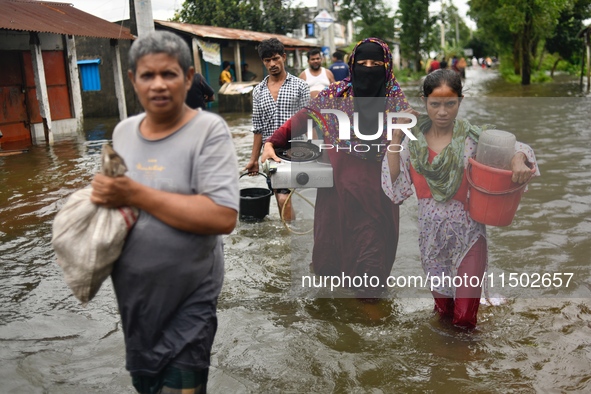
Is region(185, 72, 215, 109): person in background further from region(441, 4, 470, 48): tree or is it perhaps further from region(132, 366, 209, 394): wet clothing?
region(441, 4, 470, 48): tree

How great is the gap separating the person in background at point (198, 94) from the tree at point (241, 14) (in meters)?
21.9

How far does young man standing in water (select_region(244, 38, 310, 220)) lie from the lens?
18.1 ft

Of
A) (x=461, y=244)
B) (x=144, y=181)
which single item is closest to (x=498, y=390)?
(x=461, y=244)

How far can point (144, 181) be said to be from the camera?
214 centimetres

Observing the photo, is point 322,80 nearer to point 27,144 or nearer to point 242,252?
point 242,252

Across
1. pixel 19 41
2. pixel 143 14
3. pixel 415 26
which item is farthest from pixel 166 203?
pixel 415 26

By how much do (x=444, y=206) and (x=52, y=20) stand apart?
39.4 feet

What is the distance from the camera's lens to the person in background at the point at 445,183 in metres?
3.52

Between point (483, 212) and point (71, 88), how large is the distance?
556 inches

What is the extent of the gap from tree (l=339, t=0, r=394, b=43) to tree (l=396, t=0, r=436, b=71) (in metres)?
5.00

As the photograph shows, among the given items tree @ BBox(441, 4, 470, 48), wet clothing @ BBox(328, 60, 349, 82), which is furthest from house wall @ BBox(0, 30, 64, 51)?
tree @ BBox(441, 4, 470, 48)

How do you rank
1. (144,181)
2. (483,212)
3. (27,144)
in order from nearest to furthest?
1. (144,181)
2. (483,212)
3. (27,144)

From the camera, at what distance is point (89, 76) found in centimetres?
2164

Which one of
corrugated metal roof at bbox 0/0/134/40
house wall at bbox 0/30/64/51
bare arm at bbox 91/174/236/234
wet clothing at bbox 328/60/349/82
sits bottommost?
bare arm at bbox 91/174/236/234
